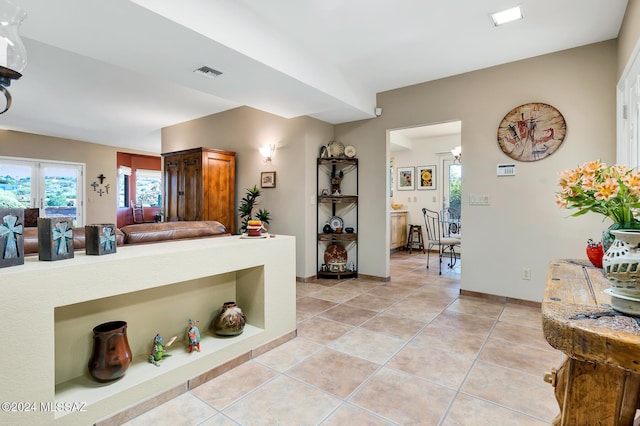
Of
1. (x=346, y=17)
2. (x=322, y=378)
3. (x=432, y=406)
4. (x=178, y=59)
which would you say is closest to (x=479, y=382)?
(x=432, y=406)

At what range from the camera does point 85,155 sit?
26.3 feet

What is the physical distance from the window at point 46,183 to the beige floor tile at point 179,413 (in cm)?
737

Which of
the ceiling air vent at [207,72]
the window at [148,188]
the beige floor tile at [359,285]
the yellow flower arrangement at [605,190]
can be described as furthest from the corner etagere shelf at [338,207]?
the window at [148,188]

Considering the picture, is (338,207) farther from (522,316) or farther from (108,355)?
(108,355)

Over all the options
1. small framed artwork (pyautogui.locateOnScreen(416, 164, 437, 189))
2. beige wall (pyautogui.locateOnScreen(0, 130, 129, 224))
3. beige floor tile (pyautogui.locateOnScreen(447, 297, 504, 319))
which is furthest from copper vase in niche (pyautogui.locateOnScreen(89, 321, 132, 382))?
beige wall (pyautogui.locateOnScreen(0, 130, 129, 224))

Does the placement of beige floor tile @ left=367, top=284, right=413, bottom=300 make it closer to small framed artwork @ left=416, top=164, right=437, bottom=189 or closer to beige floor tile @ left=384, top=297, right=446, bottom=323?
beige floor tile @ left=384, top=297, right=446, bottom=323

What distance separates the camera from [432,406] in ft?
5.79

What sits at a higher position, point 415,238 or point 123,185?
point 123,185

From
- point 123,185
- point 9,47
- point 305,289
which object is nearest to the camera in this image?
point 9,47

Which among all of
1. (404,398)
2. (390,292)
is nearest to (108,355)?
(404,398)

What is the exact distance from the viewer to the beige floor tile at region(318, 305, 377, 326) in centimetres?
308

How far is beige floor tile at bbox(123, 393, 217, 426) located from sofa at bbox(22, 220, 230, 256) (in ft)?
3.43

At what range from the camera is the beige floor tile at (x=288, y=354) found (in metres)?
2.23

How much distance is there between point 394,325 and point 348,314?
A: 1.63 ft
